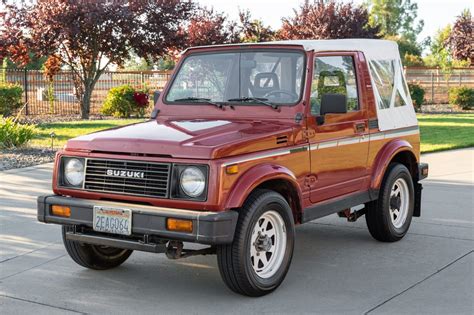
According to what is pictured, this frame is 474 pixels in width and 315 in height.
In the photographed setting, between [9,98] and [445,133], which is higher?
[9,98]

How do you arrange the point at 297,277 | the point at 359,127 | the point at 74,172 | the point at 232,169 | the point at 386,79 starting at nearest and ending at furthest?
the point at 232,169
the point at 74,172
the point at 297,277
the point at 359,127
the point at 386,79

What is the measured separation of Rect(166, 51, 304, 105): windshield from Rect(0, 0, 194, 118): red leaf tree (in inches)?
646

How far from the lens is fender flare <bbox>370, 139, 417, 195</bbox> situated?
275 inches

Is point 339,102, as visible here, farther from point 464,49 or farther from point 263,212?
point 464,49

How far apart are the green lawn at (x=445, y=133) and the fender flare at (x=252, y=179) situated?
9609mm

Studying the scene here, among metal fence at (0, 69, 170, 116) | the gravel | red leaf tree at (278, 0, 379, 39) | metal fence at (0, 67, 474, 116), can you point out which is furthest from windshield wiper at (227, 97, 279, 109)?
red leaf tree at (278, 0, 379, 39)

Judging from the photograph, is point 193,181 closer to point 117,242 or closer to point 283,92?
point 117,242

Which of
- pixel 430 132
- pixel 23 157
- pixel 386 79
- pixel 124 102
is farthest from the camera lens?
pixel 124 102

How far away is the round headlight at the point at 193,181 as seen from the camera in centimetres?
513

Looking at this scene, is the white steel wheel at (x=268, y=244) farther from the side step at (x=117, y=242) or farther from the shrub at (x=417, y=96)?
the shrub at (x=417, y=96)

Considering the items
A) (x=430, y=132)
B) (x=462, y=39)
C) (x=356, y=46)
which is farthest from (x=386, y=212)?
(x=462, y=39)

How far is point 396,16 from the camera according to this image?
78250 millimetres

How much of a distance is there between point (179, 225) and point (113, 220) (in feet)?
1.89

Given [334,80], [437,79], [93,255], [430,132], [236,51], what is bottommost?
[93,255]
